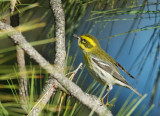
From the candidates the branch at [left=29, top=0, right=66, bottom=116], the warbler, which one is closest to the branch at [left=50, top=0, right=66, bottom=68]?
the branch at [left=29, top=0, right=66, bottom=116]

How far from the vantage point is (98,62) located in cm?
66

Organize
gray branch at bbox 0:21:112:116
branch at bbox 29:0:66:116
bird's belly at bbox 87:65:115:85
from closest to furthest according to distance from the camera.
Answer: gray branch at bbox 0:21:112:116 < branch at bbox 29:0:66:116 < bird's belly at bbox 87:65:115:85

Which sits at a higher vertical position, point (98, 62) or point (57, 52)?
point (57, 52)

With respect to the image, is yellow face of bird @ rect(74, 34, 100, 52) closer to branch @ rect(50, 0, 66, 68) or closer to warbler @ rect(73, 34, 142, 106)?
warbler @ rect(73, 34, 142, 106)

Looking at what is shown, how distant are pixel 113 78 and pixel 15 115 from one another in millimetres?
325

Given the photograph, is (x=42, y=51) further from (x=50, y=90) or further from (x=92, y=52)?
(x=50, y=90)

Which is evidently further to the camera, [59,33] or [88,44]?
[88,44]

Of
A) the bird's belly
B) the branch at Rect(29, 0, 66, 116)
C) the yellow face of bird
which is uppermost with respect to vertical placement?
the branch at Rect(29, 0, 66, 116)

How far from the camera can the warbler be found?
62 centimetres

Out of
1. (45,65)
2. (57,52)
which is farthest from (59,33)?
(45,65)

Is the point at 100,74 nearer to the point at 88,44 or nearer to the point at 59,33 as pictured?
the point at 88,44

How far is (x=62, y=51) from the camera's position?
0.34 m

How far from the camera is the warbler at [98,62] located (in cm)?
62

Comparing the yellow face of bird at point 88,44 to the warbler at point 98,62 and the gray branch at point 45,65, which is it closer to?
the warbler at point 98,62
